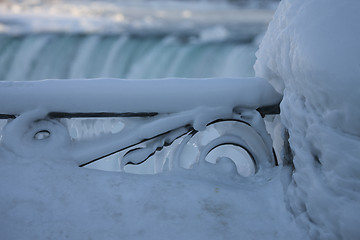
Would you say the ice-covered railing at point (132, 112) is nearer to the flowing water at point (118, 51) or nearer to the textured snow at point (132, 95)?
the textured snow at point (132, 95)

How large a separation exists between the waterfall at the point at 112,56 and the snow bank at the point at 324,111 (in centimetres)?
332

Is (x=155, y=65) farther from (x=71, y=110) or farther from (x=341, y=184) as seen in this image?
(x=341, y=184)

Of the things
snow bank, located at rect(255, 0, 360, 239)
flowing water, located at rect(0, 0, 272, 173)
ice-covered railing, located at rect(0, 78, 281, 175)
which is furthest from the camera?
flowing water, located at rect(0, 0, 272, 173)

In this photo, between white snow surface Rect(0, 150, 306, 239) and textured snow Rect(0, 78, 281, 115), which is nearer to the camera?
white snow surface Rect(0, 150, 306, 239)

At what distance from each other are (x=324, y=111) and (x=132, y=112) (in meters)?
0.49

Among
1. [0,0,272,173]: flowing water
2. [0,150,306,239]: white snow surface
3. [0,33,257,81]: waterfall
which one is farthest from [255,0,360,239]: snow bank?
[0,33,257,81]: waterfall

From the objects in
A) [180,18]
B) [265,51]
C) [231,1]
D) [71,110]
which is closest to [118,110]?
[71,110]

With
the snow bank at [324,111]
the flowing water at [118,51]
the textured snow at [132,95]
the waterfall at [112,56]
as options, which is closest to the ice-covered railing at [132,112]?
the textured snow at [132,95]

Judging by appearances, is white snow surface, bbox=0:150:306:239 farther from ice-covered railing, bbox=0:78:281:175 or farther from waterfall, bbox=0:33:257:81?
waterfall, bbox=0:33:257:81

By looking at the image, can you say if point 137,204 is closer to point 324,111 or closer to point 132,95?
point 132,95

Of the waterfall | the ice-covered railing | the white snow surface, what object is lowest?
the white snow surface

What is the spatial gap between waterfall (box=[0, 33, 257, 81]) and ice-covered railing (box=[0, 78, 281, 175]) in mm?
3160

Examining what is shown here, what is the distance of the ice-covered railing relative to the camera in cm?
97

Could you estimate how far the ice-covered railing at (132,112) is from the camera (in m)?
0.97
